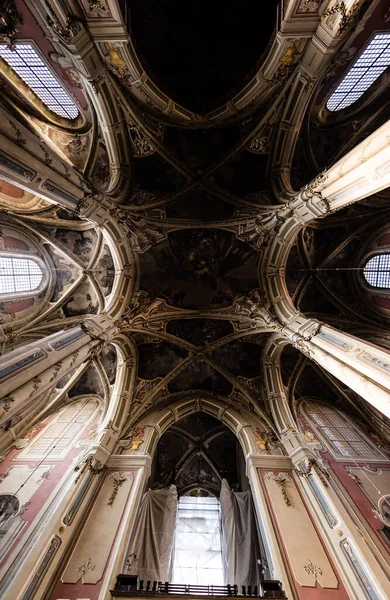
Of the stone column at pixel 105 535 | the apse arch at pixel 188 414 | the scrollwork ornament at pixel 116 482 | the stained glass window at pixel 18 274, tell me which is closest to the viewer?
the stone column at pixel 105 535

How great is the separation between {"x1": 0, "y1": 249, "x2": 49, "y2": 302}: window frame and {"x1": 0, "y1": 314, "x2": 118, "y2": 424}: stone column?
197 inches

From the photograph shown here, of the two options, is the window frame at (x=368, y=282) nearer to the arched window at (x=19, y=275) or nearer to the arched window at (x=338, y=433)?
the arched window at (x=338, y=433)

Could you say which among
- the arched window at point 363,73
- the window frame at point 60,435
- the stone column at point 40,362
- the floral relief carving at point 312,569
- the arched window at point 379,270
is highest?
the arched window at point 379,270

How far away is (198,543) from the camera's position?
984cm

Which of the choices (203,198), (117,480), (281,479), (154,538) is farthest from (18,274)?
(281,479)

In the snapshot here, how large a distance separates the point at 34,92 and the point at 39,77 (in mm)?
634

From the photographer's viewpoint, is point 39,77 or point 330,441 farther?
point 330,441

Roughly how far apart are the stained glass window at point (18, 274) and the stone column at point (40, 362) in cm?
Answer: 537

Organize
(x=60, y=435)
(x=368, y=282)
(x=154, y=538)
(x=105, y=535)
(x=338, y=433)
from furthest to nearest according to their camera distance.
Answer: (x=368, y=282) → (x=338, y=433) → (x=60, y=435) → (x=154, y=538) → (x=105, y=535)

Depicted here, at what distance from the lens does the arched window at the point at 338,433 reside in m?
10.1

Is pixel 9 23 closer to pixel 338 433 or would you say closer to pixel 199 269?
pixel 199 269

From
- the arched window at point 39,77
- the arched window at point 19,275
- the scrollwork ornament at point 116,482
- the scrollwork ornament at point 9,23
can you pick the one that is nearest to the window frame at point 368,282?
the scrollwork ornament at point 116,482

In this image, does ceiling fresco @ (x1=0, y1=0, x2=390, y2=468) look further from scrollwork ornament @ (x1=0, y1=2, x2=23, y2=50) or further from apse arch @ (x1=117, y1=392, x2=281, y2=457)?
scrollwork ornament @ (x1=0, y1=2, x2=23, y2=50)

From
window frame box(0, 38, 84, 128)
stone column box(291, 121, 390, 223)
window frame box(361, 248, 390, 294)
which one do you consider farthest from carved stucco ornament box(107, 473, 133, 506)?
window frame box(361, 248, 390, 294)
